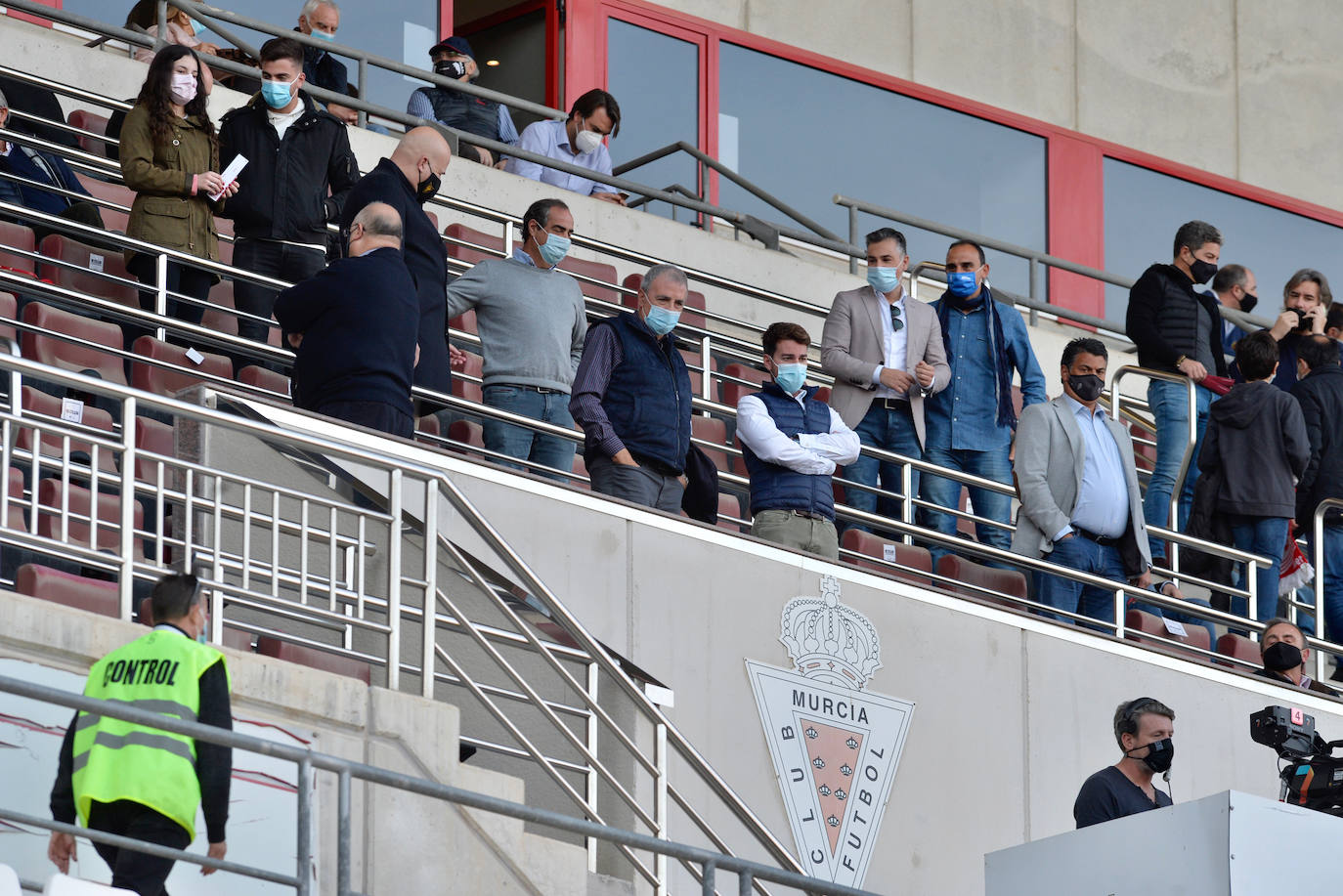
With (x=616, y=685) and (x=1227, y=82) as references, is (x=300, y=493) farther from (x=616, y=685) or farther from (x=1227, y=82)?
(x=1227, y=82)

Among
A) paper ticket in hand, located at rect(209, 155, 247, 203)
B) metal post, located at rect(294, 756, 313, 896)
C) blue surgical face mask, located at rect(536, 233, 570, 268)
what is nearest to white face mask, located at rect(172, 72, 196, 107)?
paper ticket in hand, located at rect(209, 155, 247, 203)

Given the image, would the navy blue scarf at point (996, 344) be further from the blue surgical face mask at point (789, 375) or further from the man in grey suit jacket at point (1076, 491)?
the blue surgical face mask at point (789, 375)

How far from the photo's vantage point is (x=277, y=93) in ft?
34.6

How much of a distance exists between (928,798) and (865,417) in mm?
1834

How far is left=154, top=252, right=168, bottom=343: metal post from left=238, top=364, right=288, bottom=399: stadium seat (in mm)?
338

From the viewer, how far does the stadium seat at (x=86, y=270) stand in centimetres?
1019

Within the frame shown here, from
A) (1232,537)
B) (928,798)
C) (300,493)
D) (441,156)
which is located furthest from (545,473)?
(1232,537)

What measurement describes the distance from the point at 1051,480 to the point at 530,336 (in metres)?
2.42

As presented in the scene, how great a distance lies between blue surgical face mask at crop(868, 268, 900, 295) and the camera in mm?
11641

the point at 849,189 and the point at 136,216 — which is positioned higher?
the point at 849,189

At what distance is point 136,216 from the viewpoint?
10.2 meters

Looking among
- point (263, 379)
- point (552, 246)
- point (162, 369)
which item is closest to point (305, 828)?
point (162, 369)

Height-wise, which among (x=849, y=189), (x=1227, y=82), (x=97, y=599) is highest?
(x=1227, y=82)

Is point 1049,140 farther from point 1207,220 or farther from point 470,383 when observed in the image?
point 470,383
